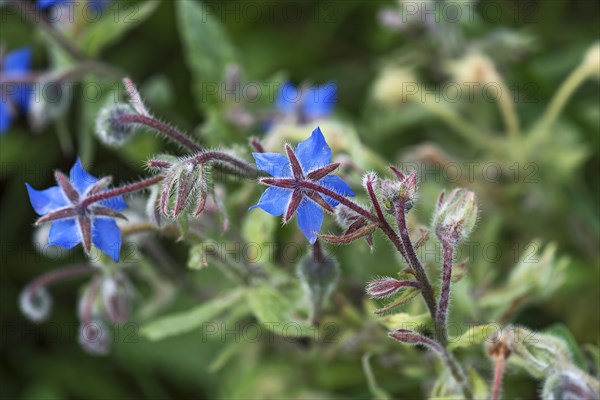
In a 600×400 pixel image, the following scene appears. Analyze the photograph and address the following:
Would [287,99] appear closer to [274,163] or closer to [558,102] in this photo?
[558,102]

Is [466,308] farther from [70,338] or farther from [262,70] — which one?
[70,338]

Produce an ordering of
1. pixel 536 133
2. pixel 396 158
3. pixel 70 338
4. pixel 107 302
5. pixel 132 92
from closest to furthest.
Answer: pixel 132 92, pixel 107 302, pixel 536 133, pixel 396 158, pixel 70 338

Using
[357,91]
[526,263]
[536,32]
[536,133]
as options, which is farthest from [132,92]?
[536,32]

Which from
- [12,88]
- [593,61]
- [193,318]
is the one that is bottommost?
[193,318]

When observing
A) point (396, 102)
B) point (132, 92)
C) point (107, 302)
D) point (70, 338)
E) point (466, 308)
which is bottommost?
point (70, 338)

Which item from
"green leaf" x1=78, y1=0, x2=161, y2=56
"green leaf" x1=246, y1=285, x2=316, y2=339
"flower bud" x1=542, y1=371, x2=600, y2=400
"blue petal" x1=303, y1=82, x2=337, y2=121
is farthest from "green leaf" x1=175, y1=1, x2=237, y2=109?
"flower bud" x1=542, y1=371, x2=600, y2=400

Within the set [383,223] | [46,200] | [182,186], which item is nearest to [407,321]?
[383,223]

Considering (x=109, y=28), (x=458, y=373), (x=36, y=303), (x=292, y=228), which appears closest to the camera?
(x=458, y=373)

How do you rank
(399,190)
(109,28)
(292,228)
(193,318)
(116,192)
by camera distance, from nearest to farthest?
(399,190), (116,192), (193,318), (109,28), (292,228)
